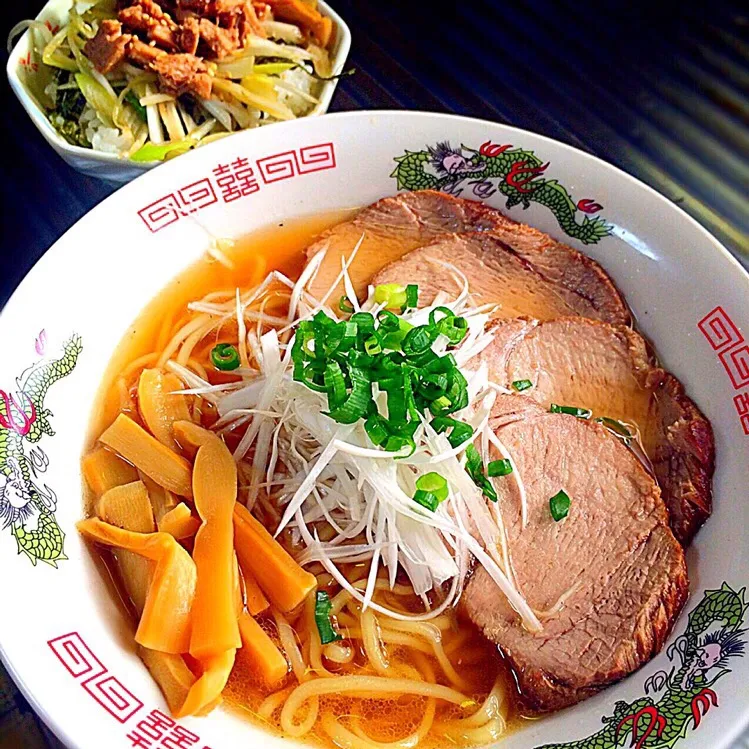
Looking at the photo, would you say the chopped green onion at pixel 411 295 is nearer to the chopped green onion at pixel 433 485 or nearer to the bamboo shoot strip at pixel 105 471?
the chopped green onion at pixel 433 485

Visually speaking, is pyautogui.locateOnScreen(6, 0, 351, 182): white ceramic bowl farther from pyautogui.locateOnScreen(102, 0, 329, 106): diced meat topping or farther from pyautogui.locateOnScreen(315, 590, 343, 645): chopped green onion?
pyautogui.locateOnScreen(315, 590, 343, 645): chopped green onion

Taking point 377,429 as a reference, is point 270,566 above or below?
below

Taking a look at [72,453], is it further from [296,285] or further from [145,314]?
[296,285]

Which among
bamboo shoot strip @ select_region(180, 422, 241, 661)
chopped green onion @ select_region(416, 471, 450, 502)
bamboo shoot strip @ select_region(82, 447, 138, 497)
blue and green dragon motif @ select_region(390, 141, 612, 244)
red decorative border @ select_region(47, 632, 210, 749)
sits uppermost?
blue and green dragon motif @ select_region(390, 141, 612, 244)

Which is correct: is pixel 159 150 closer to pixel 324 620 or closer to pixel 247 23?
pixel 247 23

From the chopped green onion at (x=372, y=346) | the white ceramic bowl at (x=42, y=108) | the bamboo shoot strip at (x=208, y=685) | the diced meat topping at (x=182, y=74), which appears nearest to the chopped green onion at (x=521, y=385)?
the chopped green onion at (x=372, y=346)

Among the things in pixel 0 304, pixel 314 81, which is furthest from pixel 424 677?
pixel 314 81

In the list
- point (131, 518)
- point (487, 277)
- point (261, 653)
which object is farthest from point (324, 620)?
point (487, 277)

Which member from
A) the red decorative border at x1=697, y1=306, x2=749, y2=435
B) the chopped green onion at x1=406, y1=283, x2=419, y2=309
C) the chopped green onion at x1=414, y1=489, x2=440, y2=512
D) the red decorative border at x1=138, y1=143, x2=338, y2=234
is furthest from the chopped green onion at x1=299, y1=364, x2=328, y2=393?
the red decorative border at x1=697, y1=306, x2=749, y2=435
